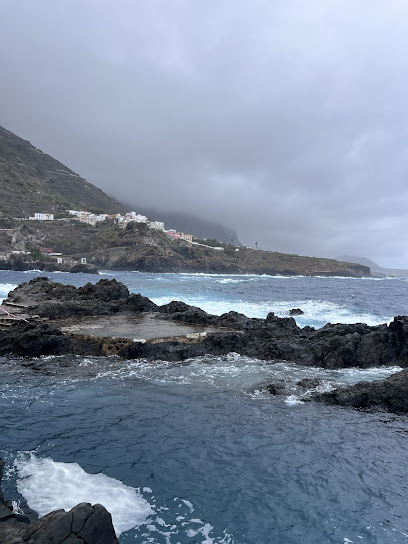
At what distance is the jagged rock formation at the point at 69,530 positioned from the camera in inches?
170

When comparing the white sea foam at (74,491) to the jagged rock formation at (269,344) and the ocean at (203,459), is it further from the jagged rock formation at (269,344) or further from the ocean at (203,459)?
the jagged rock formation at (269,344)

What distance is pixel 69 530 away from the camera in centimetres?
438

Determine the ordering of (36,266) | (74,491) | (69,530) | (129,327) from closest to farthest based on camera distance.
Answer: (69,530) → (74,491) → (129,327) → (36,266)

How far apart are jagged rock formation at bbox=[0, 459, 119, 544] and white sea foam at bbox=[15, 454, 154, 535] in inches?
66.0

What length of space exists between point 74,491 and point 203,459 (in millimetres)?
2785

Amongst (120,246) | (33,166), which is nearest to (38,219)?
(120,246)

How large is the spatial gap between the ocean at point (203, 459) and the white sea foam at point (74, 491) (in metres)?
0.02

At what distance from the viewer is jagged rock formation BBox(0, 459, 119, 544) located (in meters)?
4.32

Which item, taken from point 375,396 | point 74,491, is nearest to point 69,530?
point 74,491

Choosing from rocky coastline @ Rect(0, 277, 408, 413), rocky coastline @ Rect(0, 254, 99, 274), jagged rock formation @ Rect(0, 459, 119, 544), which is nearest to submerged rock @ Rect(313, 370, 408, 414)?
rocky coastline @ Rect(0, 277, 408, 413)

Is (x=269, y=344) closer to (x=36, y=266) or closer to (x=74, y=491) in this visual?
(x=74, y=491)

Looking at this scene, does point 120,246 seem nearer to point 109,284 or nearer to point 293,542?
point 109,284

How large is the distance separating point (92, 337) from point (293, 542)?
44.3ft

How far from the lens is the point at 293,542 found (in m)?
5.91
